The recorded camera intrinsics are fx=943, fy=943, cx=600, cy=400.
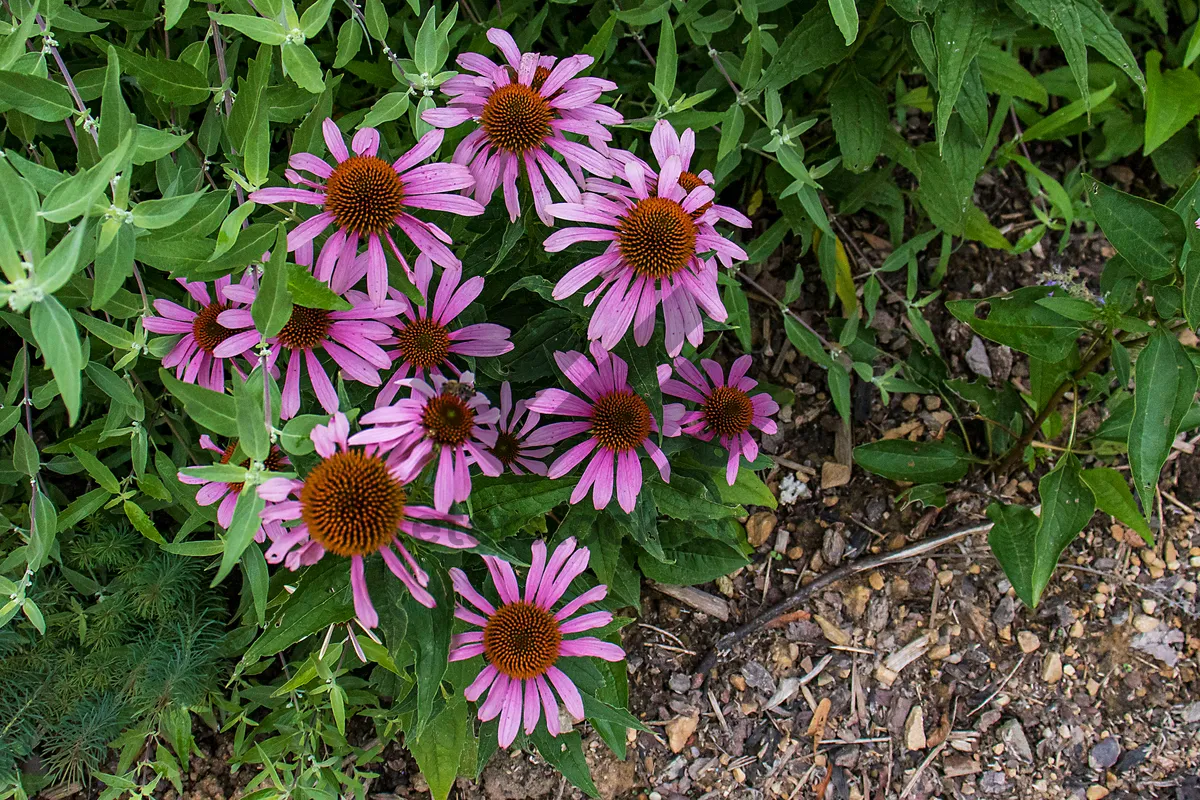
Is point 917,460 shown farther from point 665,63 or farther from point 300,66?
point 300,66

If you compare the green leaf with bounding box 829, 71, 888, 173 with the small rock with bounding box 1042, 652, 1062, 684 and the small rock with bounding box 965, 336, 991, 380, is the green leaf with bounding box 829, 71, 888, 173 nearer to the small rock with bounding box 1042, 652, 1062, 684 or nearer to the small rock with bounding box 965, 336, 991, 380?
the small rock with bounding box 965, 336, 991, 380

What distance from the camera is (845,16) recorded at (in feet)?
4.56

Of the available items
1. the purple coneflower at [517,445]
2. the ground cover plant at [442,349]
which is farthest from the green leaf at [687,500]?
the purple coneflower at [517,445]

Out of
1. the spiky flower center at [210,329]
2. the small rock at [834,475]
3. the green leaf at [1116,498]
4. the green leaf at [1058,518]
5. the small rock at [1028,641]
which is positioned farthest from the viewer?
the small rock at [834,475]

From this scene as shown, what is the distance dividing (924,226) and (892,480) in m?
0.71

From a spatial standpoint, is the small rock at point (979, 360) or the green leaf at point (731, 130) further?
the small rock at point (979, 360)

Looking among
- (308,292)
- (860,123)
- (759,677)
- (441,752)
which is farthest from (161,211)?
(759,677)

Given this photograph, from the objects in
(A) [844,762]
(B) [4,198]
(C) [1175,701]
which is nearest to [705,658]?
(A) [844,762]

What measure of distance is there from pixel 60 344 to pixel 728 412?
3.54 ft

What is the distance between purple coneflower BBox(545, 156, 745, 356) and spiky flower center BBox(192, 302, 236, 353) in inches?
21.4

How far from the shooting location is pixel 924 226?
254 centimetres

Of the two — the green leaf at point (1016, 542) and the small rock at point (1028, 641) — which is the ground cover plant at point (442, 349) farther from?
the small rock at point (1028, 641)

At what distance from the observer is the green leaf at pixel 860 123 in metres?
1.93

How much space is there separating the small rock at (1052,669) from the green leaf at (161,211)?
2065 mm
